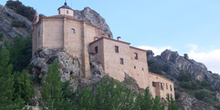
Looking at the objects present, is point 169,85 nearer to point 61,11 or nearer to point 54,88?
point 61,11

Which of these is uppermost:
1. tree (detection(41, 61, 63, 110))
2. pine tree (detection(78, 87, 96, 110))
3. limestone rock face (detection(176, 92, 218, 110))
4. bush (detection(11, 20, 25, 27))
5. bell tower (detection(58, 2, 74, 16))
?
bush (detection(11, 20, 25, 27))

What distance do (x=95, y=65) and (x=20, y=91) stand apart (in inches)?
487

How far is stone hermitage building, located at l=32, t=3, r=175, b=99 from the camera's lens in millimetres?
42656

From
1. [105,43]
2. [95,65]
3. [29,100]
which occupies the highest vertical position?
[105,43]

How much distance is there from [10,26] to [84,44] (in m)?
28.1

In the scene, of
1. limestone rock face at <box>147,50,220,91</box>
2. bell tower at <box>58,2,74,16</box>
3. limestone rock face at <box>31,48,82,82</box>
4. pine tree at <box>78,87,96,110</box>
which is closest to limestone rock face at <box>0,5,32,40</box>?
bell tower at <box>58,2,74,16</box>

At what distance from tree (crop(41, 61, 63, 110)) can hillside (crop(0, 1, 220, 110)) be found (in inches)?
117

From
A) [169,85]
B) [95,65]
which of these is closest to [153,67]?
[169,85]

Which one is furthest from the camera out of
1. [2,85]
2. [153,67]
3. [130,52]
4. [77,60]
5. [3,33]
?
[153,67]

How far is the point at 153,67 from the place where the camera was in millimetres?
81688

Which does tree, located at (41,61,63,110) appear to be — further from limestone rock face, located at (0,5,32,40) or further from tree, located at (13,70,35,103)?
limestone rock face, located at (0,5,32,40)

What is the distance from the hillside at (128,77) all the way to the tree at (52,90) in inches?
117

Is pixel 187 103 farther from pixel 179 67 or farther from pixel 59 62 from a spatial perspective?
pixel 179 67

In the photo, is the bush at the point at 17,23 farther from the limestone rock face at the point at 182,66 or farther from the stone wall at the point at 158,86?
the limestone rock face at the point at 182,66
